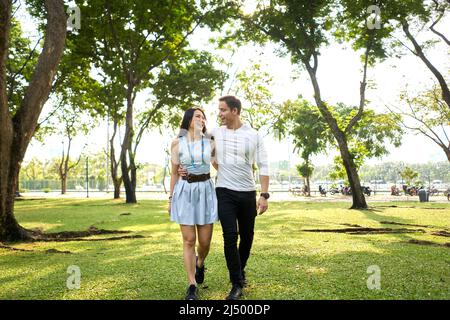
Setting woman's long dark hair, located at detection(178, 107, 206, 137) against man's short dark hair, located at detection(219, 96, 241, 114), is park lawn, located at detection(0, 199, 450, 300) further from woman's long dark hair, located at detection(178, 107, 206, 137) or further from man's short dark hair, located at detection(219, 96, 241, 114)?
man's short dark hair, located at detection(219, 96, 241, 114)

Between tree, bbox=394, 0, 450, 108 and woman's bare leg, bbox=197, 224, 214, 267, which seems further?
tree, bbox=394, 0, 450, 108

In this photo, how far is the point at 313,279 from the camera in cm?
520

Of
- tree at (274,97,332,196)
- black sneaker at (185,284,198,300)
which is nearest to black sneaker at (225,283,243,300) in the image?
black sneaker at (185,284,198,300)

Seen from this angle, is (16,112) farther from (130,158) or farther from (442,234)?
(130,158)

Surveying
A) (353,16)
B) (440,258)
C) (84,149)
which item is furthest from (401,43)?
(84,149)

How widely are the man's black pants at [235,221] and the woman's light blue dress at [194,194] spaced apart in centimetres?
13

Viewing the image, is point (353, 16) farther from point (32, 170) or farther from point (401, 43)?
point (32, 170)

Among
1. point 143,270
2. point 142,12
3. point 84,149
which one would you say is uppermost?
point 142,12

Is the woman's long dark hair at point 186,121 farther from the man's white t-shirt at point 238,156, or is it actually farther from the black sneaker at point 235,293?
the black sneaker at point 235,293

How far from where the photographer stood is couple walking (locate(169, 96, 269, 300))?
4.56m

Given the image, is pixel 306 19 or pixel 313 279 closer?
pixel 313 279

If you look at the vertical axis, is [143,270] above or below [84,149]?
below

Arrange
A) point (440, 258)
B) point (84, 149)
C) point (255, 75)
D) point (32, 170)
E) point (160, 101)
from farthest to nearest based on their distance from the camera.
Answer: point (32, 170), point (84, 149), point (255, 75), point (160, 101), point (440, 258)

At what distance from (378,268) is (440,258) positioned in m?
1.63
